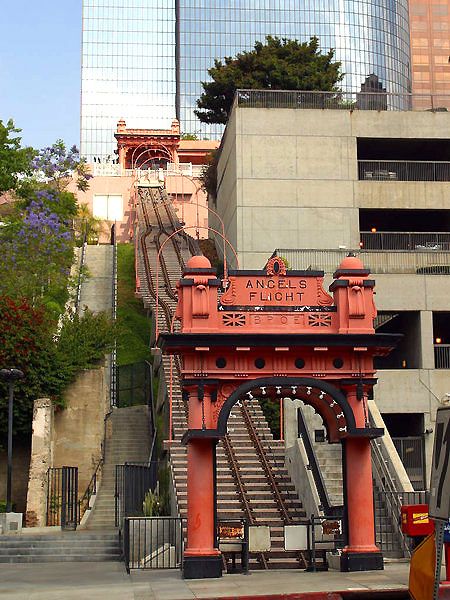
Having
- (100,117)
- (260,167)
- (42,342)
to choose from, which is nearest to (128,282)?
(260,167)

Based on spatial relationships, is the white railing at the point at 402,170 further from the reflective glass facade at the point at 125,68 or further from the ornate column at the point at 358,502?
the reflective glass facade at the point at 125,68

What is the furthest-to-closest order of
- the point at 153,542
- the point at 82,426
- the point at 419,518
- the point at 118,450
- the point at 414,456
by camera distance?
the point at 414,456, the point at 82,426, the point at 118,450, the point at 153,542, the point at 419,518

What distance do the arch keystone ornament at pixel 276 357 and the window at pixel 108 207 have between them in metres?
58.5

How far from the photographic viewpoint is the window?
80.4 metres

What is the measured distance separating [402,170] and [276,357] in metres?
26.2

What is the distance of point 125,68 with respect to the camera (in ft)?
550

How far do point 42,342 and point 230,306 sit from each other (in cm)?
1559

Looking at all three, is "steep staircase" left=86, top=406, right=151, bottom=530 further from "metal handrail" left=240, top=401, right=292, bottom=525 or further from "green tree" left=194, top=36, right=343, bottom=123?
"green tree" left=194, top=36, right=343, bottom=123

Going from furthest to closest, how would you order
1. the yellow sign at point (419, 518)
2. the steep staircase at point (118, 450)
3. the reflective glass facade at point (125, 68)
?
the reflective glass facade at point (125, 68), the steep staircase at point (118, 450), the yellow sign at point (419, 518)

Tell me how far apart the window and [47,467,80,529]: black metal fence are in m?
48.0

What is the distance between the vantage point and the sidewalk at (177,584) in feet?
57.2

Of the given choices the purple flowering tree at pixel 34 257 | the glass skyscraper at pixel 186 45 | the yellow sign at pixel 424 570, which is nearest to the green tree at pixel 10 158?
the purple flowering tree at pixel 34 257

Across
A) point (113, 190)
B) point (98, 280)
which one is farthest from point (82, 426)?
point (113, 190)

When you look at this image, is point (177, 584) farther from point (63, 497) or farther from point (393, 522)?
point (63, 497)
